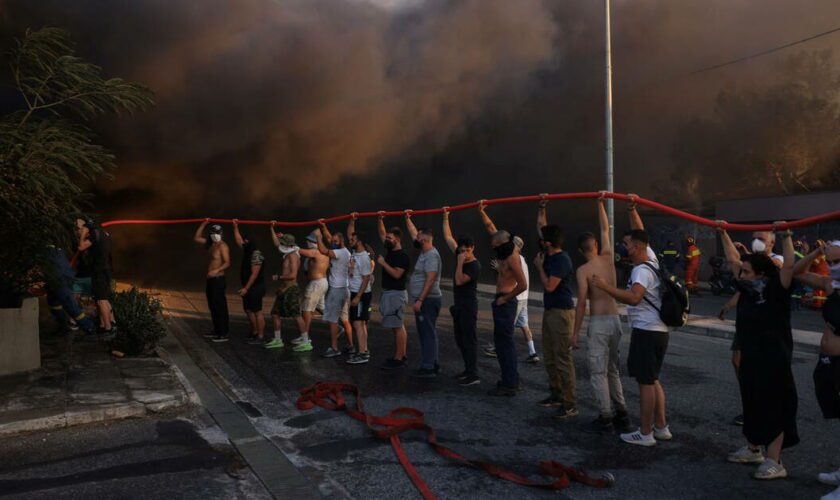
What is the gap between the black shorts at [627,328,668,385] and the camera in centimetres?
388

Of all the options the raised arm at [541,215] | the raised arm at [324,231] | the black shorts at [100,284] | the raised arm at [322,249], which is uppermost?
the raised arm at [541,215]

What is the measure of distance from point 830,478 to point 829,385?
466mm

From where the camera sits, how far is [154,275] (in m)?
18.0

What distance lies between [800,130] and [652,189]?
534cm

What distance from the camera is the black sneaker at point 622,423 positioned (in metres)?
4.21

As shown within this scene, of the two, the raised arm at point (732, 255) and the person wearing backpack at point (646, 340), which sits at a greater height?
the raised arm at point (732, 255)

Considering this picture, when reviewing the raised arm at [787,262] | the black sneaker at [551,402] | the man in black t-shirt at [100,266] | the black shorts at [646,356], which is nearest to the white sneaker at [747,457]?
the black shorts at [646,356]

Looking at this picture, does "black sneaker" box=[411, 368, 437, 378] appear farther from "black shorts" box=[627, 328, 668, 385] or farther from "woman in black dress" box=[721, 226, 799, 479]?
"woman in black dress" box=[721, 226, 799, 479]

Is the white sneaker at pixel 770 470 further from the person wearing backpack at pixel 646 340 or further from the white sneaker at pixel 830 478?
the person wearing backpack at pixel 646 340

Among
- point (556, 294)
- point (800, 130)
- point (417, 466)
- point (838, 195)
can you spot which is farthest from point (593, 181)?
point (417, 466)

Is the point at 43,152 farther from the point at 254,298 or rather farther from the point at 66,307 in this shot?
the point at 254,298

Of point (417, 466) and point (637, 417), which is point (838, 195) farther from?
point (417, 466)

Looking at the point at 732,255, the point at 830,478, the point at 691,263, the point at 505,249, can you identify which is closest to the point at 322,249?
the point at 505,249

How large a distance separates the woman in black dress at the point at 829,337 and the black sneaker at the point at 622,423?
1.11m
